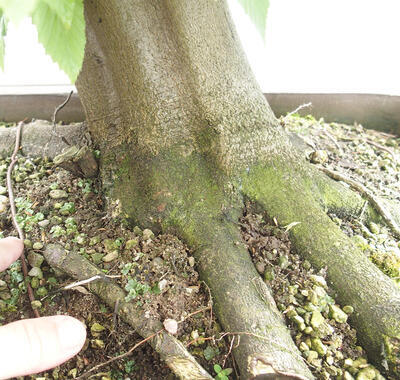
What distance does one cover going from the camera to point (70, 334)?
39.8 inches

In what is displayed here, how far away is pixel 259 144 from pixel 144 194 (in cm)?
53

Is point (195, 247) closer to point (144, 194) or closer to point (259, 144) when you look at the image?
Result: point (144, 194)

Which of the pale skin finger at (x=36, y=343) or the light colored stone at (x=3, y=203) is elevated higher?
the light colored stone at (x=3, y=203)

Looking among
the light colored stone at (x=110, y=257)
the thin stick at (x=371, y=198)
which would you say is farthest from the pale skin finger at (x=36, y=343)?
the thin stick at (x=371, y=198)

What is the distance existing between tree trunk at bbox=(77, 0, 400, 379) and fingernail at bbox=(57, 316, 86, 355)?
48 cm

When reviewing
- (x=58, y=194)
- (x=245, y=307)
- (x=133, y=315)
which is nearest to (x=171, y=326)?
(x=133, y=315)

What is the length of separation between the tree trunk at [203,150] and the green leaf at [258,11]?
78 cm

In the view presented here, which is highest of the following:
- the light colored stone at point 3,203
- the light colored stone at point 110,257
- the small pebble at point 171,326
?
the light colored stone at point 3,203

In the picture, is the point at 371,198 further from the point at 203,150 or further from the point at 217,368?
the point at 217,368

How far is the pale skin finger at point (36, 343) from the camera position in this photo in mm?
908

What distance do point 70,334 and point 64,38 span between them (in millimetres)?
781

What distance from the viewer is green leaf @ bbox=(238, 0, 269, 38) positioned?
2.12ft

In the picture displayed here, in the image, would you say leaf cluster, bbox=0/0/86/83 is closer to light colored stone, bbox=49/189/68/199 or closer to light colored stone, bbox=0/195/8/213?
light colored stone, bbox=49/189/68/199

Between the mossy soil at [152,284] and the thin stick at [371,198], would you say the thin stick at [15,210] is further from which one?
the thin stick at [371,198]
